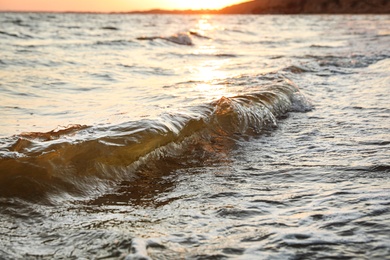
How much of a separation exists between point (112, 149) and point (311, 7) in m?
128

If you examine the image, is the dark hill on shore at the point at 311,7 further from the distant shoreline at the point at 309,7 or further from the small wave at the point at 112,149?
the small wave at the point at 112,149

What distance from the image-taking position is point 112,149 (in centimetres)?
370

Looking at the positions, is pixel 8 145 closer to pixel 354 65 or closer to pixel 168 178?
pixel 168 178

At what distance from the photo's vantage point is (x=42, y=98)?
7121 mm

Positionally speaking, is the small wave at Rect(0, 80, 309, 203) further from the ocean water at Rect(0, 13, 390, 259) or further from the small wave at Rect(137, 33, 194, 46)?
the small wave at Rect(137, 33, 194, 46)

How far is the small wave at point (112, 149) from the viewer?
3100 millimetres

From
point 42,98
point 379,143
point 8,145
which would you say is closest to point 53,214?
point 8,145

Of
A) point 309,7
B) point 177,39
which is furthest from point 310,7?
point 177,39

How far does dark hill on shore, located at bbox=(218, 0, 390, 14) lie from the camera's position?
101m

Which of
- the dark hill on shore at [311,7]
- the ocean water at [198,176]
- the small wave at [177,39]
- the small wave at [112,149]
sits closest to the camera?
the ocean water at [198,176]

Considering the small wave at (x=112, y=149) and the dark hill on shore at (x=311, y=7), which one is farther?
the dark hill on shore at (x=311, y=7)

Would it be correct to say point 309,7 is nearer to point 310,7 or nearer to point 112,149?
point 310,7

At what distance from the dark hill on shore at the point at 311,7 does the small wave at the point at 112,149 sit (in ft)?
313

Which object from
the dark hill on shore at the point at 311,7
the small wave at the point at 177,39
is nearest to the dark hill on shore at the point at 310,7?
the dark hill on shore at the point at 311,7
